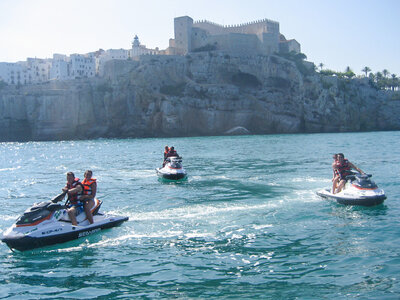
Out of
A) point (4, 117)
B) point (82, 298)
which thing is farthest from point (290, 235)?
point (4, 117)

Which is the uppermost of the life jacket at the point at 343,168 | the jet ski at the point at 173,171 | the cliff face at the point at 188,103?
the cliff face at the point at 188,103

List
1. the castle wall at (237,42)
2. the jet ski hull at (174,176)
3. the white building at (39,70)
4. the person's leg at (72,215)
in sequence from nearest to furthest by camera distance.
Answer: the person's leg at (72,215) → the jet ski hull at (174,176) → the castle wall at (237,42) → the white building at (39,70)

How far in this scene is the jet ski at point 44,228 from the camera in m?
12.2

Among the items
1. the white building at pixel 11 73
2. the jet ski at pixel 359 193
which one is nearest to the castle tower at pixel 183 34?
the white building at pixel 11 73

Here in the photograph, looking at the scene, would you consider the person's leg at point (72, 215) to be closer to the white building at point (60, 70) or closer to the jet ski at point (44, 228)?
the jet ski at point (44, 228)

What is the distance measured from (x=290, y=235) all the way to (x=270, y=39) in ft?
326

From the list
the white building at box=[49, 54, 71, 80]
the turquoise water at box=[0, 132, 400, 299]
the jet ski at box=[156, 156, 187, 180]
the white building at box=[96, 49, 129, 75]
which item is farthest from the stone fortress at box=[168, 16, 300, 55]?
the turquoise water at box=[0, 132, 400, 299]

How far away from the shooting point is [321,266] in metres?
10.3

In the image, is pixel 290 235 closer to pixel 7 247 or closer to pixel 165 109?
pixel 7 247

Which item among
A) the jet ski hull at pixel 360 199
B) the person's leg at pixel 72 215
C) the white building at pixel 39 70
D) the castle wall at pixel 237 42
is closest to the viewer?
the person's leg at pixel 72 215

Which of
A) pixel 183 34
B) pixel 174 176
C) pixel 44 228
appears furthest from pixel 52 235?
pixel 183 34

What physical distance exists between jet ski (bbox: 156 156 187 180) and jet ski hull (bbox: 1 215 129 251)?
1159 cm

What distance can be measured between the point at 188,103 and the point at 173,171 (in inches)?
2651

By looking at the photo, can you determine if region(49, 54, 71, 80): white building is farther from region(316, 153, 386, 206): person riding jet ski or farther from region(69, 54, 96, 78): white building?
region(316, 153, 386, 206): person riding jet ski
